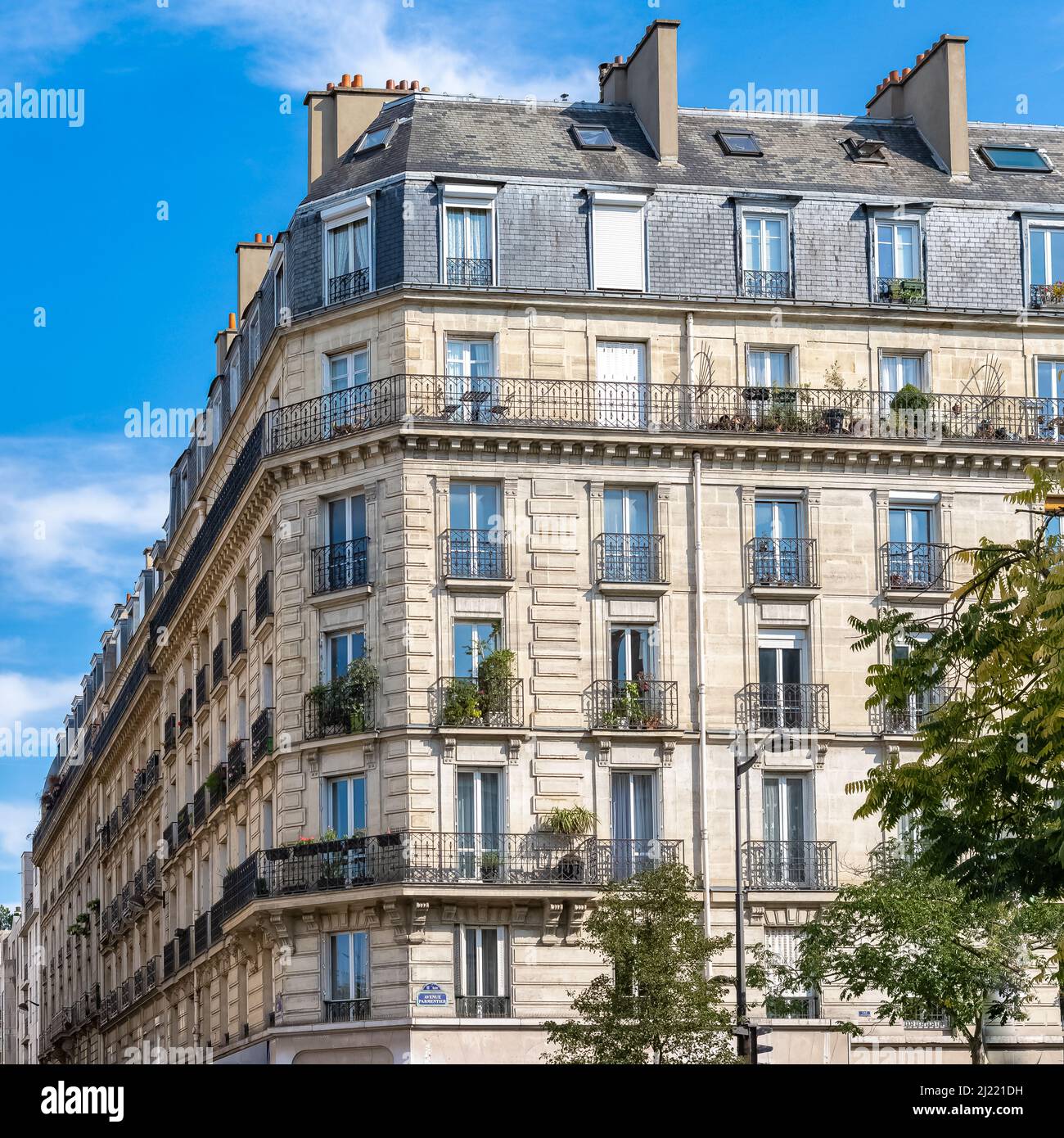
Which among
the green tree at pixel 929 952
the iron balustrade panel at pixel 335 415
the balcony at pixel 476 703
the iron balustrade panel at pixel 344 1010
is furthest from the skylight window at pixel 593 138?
the iron balustrade panel at pixel 344 1010

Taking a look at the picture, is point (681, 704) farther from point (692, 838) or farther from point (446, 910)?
point (446, 910)

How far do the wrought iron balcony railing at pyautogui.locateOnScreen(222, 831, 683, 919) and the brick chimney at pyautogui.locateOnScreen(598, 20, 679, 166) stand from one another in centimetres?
1383

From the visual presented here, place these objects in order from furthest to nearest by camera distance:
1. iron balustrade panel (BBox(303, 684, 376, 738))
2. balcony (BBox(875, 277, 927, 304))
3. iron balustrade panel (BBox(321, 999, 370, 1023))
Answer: balcony (BBox(875, 277, 927, 304)) → iron balustrade panel (BBox(303, 684, 376, 738)) → iron balustrade panel (BBox(321, 999, 370, 1023))

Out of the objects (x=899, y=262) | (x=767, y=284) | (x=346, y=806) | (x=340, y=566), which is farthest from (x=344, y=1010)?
(x=899, y=262)

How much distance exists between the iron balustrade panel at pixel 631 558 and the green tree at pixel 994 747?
19.4m

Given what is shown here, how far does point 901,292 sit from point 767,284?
273 cm

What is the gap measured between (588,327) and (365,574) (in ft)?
21.2

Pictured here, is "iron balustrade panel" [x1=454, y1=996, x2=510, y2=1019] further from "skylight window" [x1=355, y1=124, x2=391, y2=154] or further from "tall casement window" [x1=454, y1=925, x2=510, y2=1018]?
"skylight window" [x1=355, y1=124, x2=391, y2=154]

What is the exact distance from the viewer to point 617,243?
137ft

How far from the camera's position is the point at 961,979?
114ft

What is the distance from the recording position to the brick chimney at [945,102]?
44.4 metres

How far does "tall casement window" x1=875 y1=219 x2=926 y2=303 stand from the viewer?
140 feet

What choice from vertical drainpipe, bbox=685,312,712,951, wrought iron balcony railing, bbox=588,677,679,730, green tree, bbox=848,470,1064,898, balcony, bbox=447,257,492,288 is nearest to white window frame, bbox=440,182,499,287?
balcony, bbox=447,257,492,288

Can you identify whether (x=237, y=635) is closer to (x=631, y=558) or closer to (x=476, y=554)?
(x=476, y=554)
